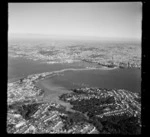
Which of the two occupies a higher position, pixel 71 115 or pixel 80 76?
pixel 80 76

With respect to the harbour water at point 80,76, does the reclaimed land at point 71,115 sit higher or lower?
lower

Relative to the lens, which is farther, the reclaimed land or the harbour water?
the harbour water

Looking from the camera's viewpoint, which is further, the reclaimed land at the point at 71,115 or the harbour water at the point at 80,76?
the harbour water at the point at 80,76

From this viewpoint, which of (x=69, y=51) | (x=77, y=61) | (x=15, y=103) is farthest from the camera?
(x=69, y=51)

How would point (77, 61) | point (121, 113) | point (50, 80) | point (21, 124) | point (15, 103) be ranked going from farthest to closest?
point (77, 61) < point (50, 80) < point (15, 103) < point (121, 113) < point (21, 124)

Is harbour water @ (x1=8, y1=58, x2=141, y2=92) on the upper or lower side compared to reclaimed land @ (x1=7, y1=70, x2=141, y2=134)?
upper

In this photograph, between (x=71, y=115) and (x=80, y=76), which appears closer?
(x=71, y=115)
